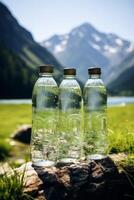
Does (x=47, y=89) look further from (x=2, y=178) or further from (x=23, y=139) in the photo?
(x=23, y=139)

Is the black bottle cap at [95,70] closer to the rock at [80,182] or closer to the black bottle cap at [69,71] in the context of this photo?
the black bottle cap at [69,71]

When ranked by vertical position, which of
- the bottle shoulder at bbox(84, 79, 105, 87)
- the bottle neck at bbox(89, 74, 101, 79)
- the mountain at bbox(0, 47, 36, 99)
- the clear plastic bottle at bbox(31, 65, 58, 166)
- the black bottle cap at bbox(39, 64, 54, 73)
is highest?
the black bottle cap at bbox(39, 64, 54, 73)

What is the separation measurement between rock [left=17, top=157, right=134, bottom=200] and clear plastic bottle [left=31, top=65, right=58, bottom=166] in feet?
0.53

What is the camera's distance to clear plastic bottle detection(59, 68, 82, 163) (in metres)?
5.52

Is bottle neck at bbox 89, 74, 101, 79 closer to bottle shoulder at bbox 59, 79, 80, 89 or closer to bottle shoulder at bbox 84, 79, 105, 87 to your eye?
bottle shoulder at bbox 84, 79, 105, 87

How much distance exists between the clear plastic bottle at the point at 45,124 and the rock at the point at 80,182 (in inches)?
6.4

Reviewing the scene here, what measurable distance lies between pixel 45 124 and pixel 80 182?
2.88 feet

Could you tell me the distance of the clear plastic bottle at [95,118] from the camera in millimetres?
5586

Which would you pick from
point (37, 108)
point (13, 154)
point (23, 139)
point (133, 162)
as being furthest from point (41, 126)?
Answer: point (23, 139)

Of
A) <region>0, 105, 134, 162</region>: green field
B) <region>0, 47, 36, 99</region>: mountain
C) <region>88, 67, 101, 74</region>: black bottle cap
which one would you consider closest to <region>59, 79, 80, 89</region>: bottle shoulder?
<region>88, 67, 101, 74</region>: black bottle cap

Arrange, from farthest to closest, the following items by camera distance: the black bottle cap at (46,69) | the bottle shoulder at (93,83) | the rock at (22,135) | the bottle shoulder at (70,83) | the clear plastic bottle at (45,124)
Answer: the rock at (22,135), the bottle shoulder at (93,83), the bottle shoulder at (70,83), the clear plastic bottle at (45,124), the black bottle cap at (46,69)

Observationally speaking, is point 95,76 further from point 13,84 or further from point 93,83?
point 13,84

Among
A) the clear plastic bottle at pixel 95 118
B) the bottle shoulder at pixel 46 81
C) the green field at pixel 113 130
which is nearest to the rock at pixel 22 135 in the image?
the green field at pixel 113 130

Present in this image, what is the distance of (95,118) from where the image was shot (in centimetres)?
561
